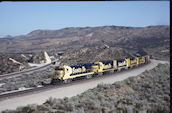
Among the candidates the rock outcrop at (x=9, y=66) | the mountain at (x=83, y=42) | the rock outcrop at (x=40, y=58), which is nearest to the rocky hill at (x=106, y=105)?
the rock outcrop at (x=9, y=66)

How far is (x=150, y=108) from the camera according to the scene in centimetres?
1230

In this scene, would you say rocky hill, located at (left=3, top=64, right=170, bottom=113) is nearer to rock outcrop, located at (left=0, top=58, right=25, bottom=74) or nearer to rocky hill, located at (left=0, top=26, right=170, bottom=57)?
rock outcrop, located at (left=0, top=58, right=25, bottom=74)

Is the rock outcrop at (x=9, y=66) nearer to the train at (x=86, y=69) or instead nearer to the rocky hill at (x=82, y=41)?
the rocky hill at (x=82, y=41)

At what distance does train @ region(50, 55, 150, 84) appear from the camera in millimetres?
19984

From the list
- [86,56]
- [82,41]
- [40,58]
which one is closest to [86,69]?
[86,56]

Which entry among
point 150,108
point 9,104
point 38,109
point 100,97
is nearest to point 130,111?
point 150,108

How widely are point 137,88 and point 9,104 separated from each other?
12.6 metres

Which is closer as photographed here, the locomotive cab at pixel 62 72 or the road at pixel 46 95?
the road at pixel 46 95

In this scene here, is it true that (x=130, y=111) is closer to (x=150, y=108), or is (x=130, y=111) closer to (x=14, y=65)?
(x=150, y=108)

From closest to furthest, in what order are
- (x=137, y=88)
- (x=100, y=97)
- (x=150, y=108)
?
1. (x=150, y=108)
2. (x=100, y=97)
3. (x=137, y=88)

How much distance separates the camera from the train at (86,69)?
1998 centimetres

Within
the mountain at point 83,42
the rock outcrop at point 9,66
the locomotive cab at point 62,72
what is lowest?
the mountain at point 83,42

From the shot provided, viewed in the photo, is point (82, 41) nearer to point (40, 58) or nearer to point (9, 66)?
point (40, 58)

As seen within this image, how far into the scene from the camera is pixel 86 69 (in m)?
22.8
